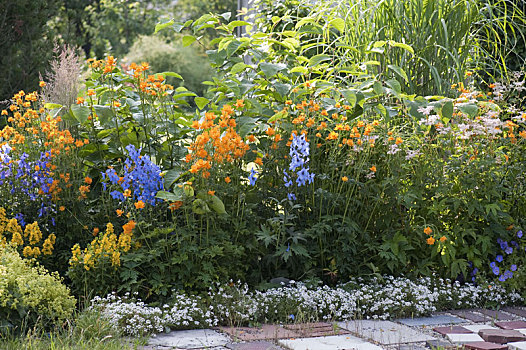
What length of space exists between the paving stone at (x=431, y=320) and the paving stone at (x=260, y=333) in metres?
0.61

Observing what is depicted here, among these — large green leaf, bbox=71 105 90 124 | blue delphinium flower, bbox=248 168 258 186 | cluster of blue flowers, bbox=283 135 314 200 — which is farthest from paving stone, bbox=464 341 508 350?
large green leaf, bbox=71 105 90 124

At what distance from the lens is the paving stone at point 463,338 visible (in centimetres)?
263

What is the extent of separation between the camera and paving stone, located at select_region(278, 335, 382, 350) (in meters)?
2.54

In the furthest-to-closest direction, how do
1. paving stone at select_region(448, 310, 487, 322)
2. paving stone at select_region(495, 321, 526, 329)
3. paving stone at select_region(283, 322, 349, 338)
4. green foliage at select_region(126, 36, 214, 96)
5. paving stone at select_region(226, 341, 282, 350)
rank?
1. green foliage at select_region(126, 36, 214, 96)
2. paving stone at select_region(448, 310, 487, 322)
3. paving stone at select_region(495, 321, 526, 329)
4. paving stone at select_region(283, 322, 349, 338)
5. paving stone at select_region(226, 341, 282, 350)

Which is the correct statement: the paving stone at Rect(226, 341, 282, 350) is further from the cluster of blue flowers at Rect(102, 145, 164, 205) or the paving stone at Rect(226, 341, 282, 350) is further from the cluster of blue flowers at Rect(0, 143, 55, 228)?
the cluster of blue flowers at Rect(0, 143, 55, 228)

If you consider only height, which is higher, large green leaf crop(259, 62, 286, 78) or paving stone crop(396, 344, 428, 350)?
large green leaf crop(259, 62, 286, 78)

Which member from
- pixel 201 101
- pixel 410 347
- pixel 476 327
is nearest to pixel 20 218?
pixel 201 101

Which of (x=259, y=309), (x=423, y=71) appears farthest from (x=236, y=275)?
(x=423, y=71)

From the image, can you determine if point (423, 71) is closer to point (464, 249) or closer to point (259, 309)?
point (464, 249)

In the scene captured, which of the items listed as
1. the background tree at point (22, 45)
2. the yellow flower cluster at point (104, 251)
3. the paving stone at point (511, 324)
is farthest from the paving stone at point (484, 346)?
the background tree at point (22, 45)

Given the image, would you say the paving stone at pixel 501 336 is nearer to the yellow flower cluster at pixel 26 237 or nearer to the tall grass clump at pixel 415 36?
the tall grass clump at pixel 415 36

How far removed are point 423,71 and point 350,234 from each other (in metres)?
1.34

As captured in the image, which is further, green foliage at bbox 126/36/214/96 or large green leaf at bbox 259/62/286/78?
green foliage at bbox 126/36/214/96

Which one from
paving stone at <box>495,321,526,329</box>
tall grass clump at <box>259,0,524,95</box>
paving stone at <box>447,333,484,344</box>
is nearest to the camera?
paving stone at <box>447,333,484,344</box>
